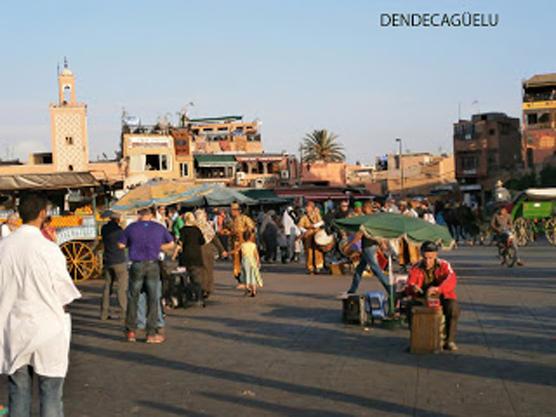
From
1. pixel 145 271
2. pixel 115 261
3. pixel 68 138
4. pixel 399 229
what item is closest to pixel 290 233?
pixel 115 261

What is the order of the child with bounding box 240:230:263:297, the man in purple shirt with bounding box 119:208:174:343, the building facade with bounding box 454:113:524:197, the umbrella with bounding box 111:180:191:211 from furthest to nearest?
the building facade with bounding box 454:113:524:197 → the umbrella with bounding box 111:180:191:211 → the child with bounding box 240:230:263:297 → the man in purple shirt with bounding box 119:208:174:343

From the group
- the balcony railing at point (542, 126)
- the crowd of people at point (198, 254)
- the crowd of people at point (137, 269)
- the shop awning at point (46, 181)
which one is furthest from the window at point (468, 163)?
the shop awning at point (46, 181)

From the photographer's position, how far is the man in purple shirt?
11781 mm

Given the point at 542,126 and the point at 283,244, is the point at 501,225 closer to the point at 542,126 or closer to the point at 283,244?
the point at 283,244

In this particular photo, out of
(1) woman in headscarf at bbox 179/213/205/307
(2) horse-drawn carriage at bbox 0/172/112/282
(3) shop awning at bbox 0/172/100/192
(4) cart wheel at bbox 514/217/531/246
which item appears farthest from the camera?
(4) cart wheel at bbox 514/217/531/246

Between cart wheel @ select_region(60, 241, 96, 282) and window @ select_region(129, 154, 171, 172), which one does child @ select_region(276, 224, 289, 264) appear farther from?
window @ select_region(129, 154, 171, 172)

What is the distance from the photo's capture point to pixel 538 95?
3317 inches

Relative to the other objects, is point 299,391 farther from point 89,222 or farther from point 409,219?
point 89,222

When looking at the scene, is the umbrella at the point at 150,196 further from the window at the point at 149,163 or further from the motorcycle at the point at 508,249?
the window at the point at 149,163

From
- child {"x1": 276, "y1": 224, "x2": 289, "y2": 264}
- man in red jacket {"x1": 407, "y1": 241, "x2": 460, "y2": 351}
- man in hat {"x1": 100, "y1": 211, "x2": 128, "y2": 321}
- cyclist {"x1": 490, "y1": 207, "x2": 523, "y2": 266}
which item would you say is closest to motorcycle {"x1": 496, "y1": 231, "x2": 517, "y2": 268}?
cyclist {"x1": 490, "y1": 207, "x2": 523, "y2": 266}

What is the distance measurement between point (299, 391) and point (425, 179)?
300 feet

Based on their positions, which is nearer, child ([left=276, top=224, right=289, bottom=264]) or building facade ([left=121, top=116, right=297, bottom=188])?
child ([left=276, top=224, right=289, bottom=264])

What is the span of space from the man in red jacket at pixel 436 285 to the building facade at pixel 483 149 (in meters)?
74.3

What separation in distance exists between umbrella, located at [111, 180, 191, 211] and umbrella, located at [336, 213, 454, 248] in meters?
9.79
